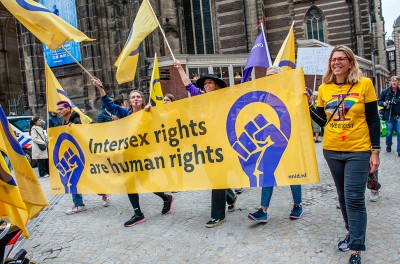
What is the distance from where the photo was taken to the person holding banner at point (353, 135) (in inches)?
123

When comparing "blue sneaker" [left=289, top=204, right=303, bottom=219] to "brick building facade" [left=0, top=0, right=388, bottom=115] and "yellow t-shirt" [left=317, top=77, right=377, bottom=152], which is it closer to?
"yellow t-shirt" [left=317, top=77, right=377, bottom=152]

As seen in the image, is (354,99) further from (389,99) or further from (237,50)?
(237,50)

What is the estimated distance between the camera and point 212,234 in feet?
14.1

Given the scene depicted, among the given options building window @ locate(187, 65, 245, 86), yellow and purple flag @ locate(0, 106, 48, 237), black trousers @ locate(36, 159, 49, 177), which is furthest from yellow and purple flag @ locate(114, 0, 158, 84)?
building window @ locate(187, 65, 245, 86)

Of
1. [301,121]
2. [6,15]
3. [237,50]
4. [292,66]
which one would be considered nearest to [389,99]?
[292,66]

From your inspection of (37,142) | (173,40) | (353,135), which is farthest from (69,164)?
(173,40)

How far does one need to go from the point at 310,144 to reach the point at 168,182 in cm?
192

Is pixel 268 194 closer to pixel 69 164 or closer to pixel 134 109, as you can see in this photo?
pixel 134 109

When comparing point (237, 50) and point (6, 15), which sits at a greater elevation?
point (6, 15)

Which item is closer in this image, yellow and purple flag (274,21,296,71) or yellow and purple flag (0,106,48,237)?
yellow and purple flag (0,106,48,237)

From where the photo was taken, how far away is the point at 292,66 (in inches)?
243

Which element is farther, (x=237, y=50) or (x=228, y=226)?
(x=237, y=50)

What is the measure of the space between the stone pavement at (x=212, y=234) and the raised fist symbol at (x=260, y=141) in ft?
2.41

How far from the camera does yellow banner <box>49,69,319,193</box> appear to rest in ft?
12.6
